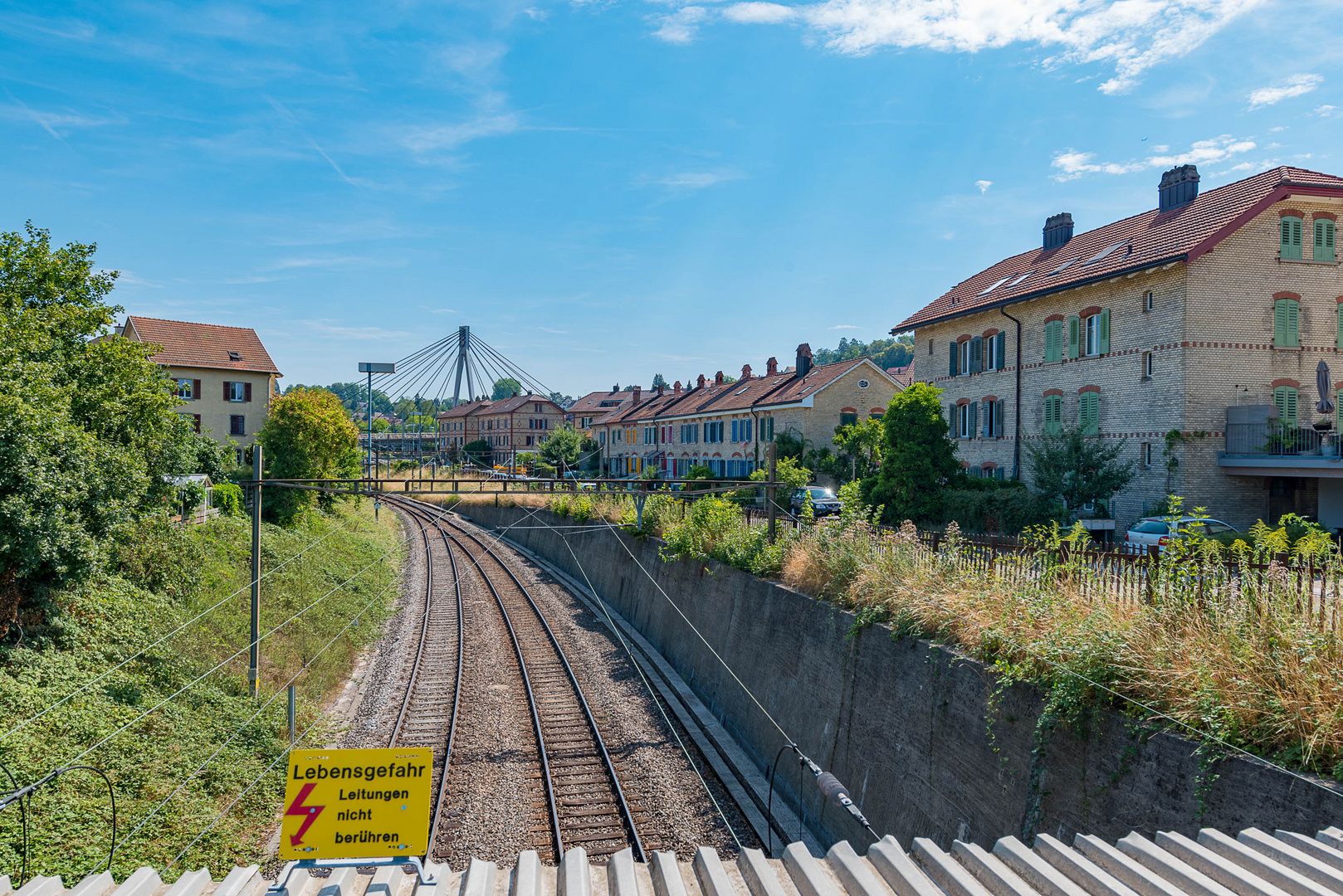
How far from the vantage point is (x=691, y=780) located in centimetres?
1352

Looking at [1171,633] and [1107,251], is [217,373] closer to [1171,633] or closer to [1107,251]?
[1107,251]

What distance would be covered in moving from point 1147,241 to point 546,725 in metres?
24.5

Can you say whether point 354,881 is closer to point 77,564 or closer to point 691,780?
point 691,780

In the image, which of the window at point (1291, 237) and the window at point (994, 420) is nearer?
the window at point (1291, 237)

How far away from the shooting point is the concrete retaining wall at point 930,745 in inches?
253

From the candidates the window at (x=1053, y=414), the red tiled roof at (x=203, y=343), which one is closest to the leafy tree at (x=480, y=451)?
the red tiled roof at (x=203, y=343)

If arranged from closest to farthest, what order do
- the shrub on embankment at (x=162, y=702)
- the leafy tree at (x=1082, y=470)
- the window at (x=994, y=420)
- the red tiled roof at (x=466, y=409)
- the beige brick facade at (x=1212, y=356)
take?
the shrub on embankment at (x=162, y=702) → the beige brick facade at (x=1212, y=356) → the leafy tree at (x=1082, y=470) → the window at (x=994, y=420) → the red tiled roof at (x=466, y=409)

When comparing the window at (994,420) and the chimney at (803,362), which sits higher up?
the chimney at (803,362)

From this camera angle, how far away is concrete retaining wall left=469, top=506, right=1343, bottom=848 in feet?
21.1

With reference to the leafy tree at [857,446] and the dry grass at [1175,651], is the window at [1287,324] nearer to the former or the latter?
the leafy tree at [857,446]

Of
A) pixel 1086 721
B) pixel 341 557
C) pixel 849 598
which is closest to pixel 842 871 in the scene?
pixel 1086 721

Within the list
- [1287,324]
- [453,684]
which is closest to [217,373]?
[453,684]

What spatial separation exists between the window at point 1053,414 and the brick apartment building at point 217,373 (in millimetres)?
42163

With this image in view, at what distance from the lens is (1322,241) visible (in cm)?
2400
